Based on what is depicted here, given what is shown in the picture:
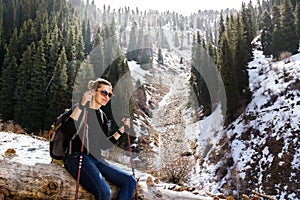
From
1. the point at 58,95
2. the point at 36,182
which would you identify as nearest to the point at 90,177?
the point at 36,182

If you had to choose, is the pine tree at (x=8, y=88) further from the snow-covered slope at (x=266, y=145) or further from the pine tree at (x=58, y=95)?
the snow-covered slope at (x=266, y=145)

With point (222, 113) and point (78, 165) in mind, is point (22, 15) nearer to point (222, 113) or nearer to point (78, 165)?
point (222, 113)

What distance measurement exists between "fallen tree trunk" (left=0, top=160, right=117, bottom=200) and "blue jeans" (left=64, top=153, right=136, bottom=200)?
0.18m

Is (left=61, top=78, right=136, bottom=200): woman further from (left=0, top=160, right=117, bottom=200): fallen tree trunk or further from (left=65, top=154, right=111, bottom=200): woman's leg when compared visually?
(left=0, top=160, right=117, bottom=200): fallen tree trunk

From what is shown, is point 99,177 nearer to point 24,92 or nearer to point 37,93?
point 37,93

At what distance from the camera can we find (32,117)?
28.5m

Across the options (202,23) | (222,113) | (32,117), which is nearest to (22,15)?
(32,117)

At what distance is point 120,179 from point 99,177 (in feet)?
1.10

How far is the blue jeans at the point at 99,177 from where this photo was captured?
3660mm

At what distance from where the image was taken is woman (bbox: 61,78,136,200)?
12.1 ft

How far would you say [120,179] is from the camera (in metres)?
3.90

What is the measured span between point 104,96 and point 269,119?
19.7 metres

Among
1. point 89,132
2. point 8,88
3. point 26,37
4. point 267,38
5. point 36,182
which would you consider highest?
point 267,38

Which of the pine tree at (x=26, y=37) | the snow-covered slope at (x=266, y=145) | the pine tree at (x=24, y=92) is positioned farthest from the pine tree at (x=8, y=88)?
the snow-covered slope at (x=266, y=145)
